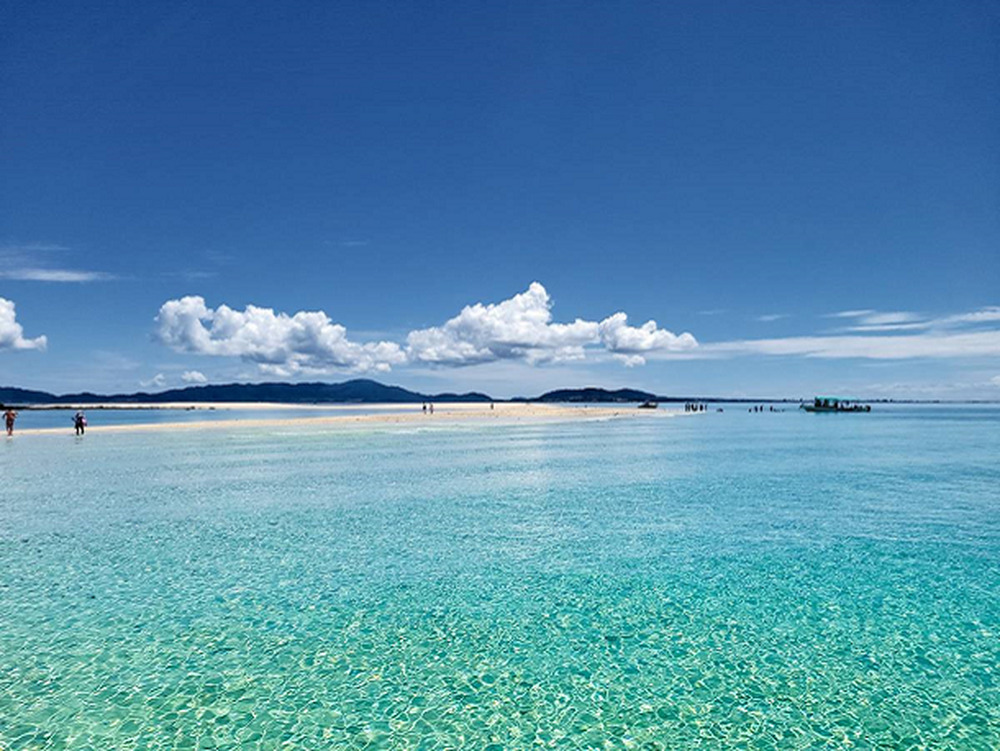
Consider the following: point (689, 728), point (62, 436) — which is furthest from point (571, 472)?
point (62, 436)

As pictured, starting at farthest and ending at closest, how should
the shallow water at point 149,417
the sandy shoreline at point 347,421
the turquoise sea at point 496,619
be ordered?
1. the shallow water at point 149,417
2. the sandy shoreline at point 347,421
3. the turquoise sea at point 496,619

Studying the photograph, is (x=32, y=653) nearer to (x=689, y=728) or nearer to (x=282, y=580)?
(x=282, y=580)

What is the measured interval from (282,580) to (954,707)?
1137 centimetres

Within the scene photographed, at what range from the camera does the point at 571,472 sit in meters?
29.1

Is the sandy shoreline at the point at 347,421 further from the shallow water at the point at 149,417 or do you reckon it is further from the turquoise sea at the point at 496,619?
the turquoise sea at the point at 496,619

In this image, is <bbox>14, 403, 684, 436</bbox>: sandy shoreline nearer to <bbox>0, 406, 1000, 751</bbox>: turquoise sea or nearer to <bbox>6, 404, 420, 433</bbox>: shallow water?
<bbox>6, 404, 420, 433</bbox>: shallow water

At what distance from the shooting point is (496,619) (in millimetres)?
10250

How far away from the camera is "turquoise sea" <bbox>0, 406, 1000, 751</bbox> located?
23.1 feet

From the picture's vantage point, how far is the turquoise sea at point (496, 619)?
7.05 meters

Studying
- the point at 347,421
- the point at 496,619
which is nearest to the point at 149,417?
the point at 347,421

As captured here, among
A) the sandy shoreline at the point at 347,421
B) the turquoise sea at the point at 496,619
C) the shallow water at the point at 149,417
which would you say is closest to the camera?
the turquoise sea at the point at 496,619

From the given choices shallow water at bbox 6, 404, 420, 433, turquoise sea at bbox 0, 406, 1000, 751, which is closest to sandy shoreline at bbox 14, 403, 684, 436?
shallow water at bbox 6, 404, 420, 433

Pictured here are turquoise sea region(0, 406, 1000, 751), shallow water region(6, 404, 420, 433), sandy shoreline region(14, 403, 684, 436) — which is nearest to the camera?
turquoise sea region(0, 406, 1000, 751)

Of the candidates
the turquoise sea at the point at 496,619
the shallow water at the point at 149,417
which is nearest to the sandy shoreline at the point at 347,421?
the shallow water at the point at 149,417
